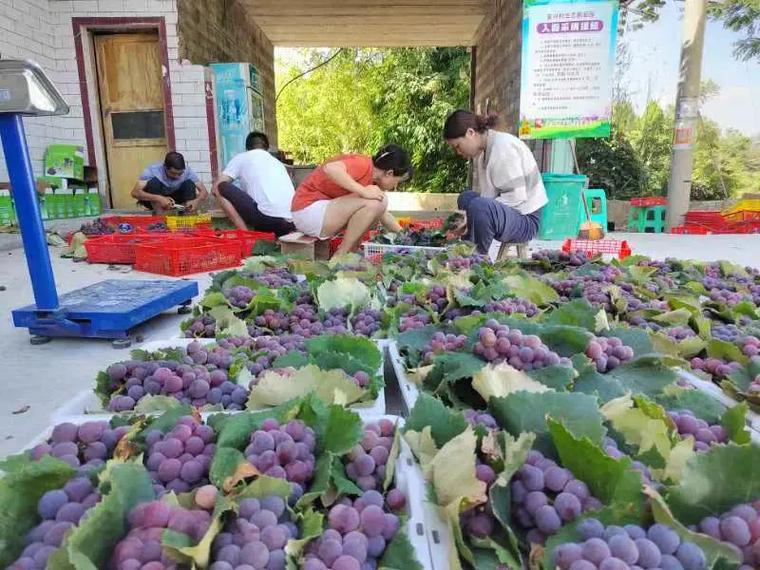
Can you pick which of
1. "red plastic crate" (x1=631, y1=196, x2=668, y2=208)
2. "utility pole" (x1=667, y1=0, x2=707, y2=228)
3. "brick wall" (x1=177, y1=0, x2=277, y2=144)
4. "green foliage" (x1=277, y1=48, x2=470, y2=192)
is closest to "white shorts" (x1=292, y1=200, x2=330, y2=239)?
"brick wall" (x1=177, y1=0, x2=277, y2=144)

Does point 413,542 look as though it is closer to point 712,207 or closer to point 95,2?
point 95,2

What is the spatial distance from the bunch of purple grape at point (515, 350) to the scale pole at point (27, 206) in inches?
67.9

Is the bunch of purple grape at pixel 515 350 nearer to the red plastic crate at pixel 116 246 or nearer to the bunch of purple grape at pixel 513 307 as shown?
the bunch of purple grape at pixel 513 307

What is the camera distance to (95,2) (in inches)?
237

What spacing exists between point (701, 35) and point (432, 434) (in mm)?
6801

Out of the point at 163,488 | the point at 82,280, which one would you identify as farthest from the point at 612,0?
the point at 163,488

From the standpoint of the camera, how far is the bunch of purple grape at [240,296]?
1743 mm

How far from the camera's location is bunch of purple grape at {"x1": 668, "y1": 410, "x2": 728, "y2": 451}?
85cm

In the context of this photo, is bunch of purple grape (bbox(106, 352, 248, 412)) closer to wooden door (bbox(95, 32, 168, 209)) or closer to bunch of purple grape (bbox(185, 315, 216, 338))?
bunch of purple grape (bbox(185, 315, 216, 338))

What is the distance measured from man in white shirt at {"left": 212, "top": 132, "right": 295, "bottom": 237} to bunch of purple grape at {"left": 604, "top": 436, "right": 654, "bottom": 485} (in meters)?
3.71

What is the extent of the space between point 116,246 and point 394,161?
195cm

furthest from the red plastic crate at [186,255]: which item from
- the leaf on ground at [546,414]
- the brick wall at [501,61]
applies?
the brick wall at [501,61]

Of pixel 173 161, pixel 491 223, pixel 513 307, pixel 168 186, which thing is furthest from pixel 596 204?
pixel 513 307

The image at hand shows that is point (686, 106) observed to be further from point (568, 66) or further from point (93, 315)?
point (93, 315)
